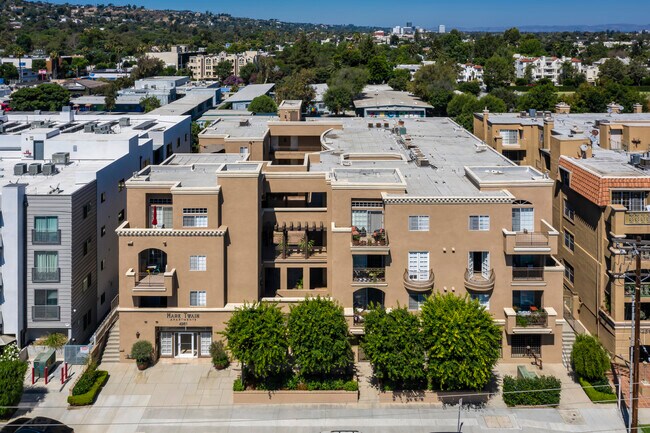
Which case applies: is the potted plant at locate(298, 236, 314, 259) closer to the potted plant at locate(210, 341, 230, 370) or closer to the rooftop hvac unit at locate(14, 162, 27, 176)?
the potted plant at locate(210, 341, 230, 370)

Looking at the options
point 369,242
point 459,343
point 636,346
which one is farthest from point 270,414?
point 636,346

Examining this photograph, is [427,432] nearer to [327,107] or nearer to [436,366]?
[436,366]

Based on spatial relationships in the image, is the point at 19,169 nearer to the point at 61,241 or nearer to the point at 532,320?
the point at 61,241

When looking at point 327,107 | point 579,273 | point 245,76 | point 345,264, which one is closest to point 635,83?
point 327,107

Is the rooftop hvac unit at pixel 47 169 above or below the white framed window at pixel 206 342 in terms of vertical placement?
above

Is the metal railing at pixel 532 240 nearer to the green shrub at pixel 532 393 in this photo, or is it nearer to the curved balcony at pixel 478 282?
the curved balcony at pixel 478 282

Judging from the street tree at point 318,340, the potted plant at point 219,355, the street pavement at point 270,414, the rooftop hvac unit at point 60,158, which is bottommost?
the street pavement at point 270,414

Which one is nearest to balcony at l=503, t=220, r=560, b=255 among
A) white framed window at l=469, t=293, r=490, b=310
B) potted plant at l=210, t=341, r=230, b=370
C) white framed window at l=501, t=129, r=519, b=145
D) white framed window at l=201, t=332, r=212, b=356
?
white framed window at l=469, t=293, r=490, b=310

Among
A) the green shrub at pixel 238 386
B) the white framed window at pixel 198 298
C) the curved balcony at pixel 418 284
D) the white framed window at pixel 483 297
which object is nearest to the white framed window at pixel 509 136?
the white framed window at pixel 483 297
